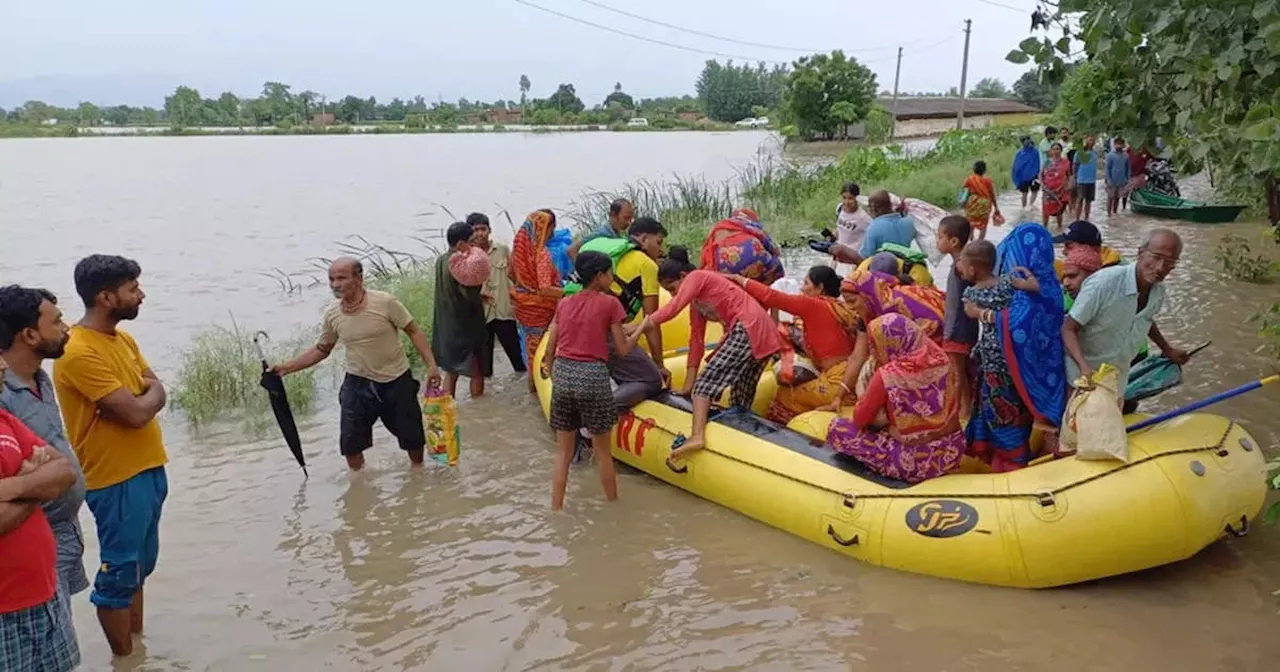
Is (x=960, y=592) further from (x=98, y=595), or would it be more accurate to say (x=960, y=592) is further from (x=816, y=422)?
(x=98, y=595)

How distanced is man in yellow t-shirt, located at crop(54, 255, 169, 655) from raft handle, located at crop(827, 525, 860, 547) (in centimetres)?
290

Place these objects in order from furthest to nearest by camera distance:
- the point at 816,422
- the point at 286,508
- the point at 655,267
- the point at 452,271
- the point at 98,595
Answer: the point at 452,271
the point at 655,267
the point at 286,508
the point at 816,422
the point at 98,595

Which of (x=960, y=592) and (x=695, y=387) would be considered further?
(x=695, y=387)

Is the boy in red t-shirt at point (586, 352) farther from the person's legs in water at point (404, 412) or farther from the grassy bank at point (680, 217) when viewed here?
the grassy bank at point (680, 217)

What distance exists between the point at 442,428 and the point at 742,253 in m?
2.15

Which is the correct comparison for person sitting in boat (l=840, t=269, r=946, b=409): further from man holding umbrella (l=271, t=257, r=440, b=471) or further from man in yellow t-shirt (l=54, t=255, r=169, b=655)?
man in yellow t-shirt (l=54, t=255, r=169, b=655)

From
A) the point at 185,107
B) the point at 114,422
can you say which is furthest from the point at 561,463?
the point at 185,107

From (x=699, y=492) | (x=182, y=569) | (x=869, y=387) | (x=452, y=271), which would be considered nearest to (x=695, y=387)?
(x=699, y=492)

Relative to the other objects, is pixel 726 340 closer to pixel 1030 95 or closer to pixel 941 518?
pixel 941 518

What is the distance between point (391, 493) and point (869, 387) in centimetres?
294

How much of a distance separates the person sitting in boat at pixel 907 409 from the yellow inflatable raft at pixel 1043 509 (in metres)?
0.10

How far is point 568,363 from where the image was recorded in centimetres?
502

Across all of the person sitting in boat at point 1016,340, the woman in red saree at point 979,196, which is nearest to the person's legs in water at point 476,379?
the person sitting in boat at point 1016,340

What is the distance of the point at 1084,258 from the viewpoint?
477 centimetres
